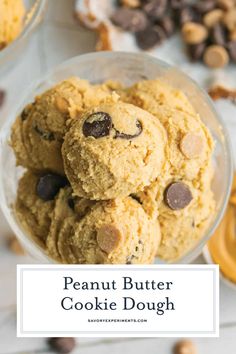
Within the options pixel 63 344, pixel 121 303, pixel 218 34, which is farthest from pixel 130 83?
pixel 63 344

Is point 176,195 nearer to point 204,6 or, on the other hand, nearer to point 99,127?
point 99,127

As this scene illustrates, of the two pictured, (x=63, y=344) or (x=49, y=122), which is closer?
(x=49, y=122)

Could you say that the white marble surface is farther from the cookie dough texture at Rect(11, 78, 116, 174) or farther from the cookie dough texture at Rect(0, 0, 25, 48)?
the cookie dough texture at Rect(11, 78, 116, 174)

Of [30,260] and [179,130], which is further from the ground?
[179,130]

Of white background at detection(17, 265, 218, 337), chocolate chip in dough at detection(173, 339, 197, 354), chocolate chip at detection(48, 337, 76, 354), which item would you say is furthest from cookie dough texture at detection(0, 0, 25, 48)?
chocolate chip in dough at detection(173, 339, 197, 354)

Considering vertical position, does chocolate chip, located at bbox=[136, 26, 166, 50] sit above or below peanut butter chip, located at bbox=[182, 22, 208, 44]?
above

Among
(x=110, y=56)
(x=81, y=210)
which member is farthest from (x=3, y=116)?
(x=81, y=210)
